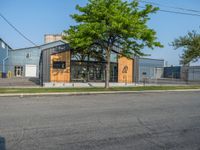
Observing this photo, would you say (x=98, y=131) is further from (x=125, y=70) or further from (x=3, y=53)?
(x=3, y=53)

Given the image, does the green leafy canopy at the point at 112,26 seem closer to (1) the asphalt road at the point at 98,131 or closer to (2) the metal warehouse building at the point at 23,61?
(1) the asphalt road at the point at 98,131

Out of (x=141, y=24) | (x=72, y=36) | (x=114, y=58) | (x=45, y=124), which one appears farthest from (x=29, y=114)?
(x=114, y=58)

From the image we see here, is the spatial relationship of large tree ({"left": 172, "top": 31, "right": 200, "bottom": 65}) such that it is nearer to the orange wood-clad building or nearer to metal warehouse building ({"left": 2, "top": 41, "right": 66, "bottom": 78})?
the orange wood-clad building

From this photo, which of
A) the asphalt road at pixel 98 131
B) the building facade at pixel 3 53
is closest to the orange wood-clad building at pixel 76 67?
the asphalt road at pixel 98 131

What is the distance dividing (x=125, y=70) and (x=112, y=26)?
1219cm

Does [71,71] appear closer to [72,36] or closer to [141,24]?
[72,36]

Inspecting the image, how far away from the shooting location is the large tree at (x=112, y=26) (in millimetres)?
22578

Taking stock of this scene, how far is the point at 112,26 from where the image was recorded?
875 inches

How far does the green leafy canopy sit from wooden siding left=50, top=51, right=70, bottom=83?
20.3 feet

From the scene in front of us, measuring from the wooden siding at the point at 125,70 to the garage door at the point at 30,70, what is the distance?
105ft

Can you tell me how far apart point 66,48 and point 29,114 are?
21851 mm

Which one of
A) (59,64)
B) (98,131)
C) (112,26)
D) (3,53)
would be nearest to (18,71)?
(3,53)

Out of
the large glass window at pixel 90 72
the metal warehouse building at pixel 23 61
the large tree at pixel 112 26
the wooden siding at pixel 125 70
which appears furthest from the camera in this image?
the metal warehouse building at pixel 23 61

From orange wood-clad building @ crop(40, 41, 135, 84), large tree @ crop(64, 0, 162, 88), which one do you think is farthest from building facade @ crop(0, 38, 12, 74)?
large tree @ crop(64, 0, 162, 88)
